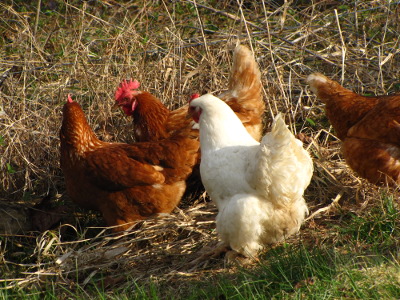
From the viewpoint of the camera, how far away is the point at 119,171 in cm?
428

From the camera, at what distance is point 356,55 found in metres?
5.54

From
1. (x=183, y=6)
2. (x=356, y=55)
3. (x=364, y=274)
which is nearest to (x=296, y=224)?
(x=364, y=274)

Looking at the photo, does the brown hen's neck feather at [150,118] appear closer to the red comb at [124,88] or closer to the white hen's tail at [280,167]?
the red comb at [124,88]

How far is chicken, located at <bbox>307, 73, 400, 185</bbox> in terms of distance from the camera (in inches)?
160

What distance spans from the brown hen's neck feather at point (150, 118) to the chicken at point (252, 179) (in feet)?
3.33

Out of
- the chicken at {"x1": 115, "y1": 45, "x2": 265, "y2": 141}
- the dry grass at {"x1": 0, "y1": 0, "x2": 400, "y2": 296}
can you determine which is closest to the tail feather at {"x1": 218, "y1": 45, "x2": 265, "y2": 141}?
the chicken at {"x1": 115, "y1": 45, "x2": 265, "y2": 141}

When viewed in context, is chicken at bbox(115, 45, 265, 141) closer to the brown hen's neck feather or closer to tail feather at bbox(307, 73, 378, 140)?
the brown hen's neck feather

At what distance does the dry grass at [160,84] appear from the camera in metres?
4.29

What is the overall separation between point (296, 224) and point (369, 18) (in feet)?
11.8

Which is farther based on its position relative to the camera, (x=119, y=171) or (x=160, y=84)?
(x=160, y=84)

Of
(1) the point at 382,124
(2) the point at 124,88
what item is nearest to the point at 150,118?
(2) the point at 124,88

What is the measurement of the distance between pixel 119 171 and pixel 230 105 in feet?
3.74

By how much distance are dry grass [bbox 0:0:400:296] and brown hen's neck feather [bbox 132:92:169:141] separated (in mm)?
606

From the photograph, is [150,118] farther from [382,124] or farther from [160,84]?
[382,124]
